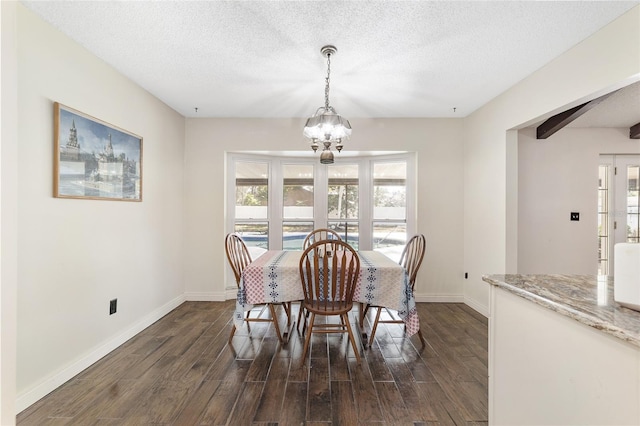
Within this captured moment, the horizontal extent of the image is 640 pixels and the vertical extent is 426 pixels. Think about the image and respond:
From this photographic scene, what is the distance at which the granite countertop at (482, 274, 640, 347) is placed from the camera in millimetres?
722

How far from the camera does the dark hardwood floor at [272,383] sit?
5.16 ft

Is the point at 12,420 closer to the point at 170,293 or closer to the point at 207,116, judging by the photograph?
the point at 170,293

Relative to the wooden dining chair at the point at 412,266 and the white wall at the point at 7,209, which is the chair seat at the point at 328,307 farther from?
the white wall at the point at 7,209

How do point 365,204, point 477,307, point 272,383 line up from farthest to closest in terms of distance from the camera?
point 365,204 < point 477,307 < point 272,383

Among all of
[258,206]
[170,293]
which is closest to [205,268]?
[170,293]

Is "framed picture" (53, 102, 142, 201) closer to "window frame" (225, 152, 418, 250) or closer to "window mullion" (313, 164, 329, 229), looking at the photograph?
"window frame" (225, 152, 418, 250)

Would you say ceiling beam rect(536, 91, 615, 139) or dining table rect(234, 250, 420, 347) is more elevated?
ceiling beam rect(536, 91, 615, 139)

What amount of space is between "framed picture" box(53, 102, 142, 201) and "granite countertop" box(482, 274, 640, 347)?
108 inches

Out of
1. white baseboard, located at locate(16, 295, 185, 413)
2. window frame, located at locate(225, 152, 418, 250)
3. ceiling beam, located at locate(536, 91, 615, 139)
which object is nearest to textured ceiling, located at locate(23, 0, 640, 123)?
ceiling beam, located at locate(536, 91, 615, 139)

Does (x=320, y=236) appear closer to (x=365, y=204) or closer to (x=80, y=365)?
(x=365, y=204)

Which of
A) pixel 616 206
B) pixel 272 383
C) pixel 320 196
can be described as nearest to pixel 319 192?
pixel 320 196

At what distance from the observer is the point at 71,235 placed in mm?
1958

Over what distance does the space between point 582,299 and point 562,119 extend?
2.59 meters

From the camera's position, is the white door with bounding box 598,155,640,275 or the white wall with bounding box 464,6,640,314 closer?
the white wall with bounding box 464,6,640,314
